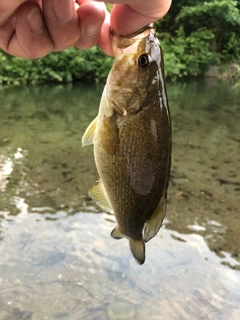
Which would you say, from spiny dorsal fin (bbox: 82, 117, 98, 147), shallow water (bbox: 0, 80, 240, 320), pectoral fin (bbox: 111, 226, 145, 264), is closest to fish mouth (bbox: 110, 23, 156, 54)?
spiny dorsal fin (bbox: 82, 117, 98, 147)

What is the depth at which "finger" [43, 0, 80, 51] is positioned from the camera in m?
1.62

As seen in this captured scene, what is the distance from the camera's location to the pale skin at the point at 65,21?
4.92 ft

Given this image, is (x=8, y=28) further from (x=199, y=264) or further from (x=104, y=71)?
(x=104, y=71)

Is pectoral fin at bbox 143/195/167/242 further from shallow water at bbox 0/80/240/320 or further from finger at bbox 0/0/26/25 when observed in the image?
shallow water at bbox 0/80/240/320

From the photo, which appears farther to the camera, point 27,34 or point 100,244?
point 100,244

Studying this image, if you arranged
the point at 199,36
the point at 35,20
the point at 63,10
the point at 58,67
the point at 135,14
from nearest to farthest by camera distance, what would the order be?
the point at 135,14 → the point at 63,10 → the point at 35,20 → the point at 58,67 → the point at 199,36

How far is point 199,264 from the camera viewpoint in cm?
448

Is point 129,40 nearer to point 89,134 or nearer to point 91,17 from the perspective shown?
point 91,17

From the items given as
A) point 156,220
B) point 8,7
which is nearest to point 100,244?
point 156,220

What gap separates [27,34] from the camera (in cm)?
183

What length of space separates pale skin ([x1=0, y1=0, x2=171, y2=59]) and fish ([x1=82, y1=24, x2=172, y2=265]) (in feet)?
0.22

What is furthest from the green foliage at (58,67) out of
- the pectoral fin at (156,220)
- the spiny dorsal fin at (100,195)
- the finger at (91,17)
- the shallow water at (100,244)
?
the pectoral fin at (156,220)

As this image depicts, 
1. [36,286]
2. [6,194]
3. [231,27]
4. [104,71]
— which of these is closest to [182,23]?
[231,27]

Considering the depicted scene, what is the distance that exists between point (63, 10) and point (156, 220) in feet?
3.33
